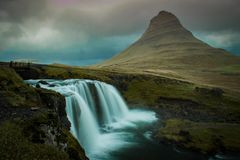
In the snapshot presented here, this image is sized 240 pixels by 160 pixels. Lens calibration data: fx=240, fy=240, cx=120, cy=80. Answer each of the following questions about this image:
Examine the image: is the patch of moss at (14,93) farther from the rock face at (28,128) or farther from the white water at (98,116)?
the white water at (98,116)

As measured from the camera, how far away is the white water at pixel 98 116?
41.9m

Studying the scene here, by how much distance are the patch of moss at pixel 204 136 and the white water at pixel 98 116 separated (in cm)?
808

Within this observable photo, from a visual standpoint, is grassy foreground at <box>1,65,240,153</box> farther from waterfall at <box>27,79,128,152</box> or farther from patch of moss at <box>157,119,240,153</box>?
waterfall at <box>27,79,128,152</box>

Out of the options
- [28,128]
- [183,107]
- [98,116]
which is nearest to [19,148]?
[28,128]

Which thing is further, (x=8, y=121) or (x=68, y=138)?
(x=68, y=138)

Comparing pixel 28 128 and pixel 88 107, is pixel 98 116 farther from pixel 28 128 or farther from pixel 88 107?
pixel 28 128

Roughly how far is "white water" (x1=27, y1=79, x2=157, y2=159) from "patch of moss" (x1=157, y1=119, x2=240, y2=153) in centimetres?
808

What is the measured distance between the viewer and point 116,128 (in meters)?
54.3

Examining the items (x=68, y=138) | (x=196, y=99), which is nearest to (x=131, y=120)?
(x=196, y=99)

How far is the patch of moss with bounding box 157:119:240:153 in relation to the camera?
43.2 metres

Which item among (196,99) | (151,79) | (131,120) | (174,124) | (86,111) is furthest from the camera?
(151,79)

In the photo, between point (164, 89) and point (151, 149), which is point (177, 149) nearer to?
point (151, 149)

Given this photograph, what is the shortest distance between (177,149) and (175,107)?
3264 cm

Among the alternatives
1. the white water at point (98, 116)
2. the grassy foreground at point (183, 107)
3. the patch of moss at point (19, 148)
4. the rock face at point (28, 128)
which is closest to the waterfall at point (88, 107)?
the white water at point (98, 116)
